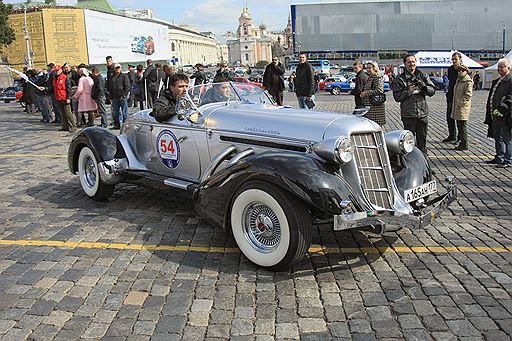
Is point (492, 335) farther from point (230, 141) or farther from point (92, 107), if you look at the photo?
point (92, 107)

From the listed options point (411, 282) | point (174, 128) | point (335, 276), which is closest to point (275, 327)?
point (335, 276)

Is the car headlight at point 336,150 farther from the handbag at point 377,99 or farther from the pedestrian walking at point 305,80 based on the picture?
the pedestrian walking at point 305,80

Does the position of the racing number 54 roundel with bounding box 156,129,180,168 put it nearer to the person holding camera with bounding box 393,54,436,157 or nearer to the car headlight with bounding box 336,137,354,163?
the car headlight with bounding box 336,137,354,163

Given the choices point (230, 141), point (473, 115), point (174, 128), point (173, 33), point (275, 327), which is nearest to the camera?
point (275, 327)

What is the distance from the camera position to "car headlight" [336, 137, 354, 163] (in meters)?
4.43

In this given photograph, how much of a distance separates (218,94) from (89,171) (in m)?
2.37

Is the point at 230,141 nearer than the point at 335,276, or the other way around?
the point at 335,276

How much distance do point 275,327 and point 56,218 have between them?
12.2 ft

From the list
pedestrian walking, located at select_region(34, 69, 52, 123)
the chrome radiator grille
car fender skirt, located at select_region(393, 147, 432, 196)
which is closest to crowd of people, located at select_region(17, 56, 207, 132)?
pedestrian walking, located at select_region(34, 69, 52, 123)

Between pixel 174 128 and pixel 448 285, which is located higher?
pixel 174 128

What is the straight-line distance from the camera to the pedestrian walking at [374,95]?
9391 millimetres

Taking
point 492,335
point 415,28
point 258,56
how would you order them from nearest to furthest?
point 492,335 → point 415,28 → point 258,56

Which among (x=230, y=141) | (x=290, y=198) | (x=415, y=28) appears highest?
(x=415, y=28)

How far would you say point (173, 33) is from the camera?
5408 inches
